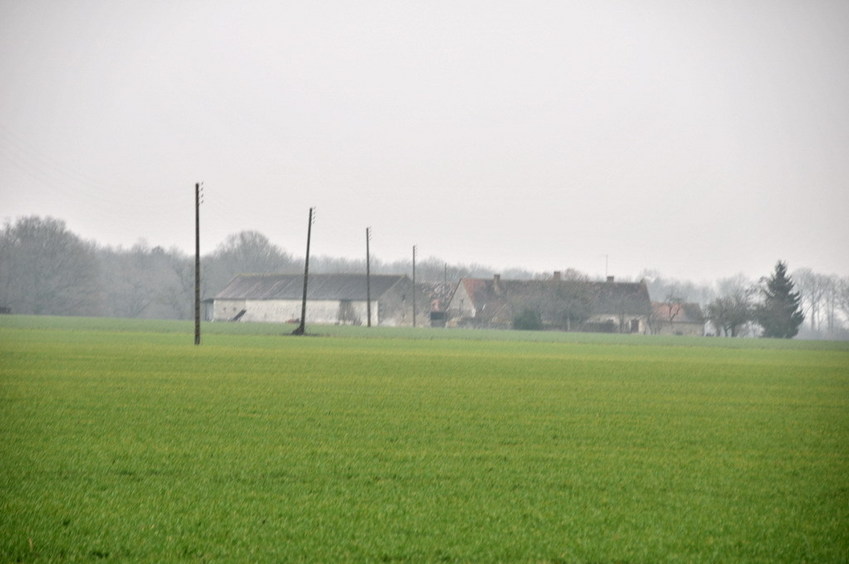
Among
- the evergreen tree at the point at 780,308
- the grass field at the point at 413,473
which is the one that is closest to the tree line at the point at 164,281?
the evergreen tree at the point at 780,308

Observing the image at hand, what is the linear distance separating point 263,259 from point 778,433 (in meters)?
130

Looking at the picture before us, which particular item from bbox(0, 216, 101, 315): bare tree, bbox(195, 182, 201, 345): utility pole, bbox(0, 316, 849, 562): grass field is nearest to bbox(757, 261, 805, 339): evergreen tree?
bbox(195, 182, 201, 345): utility pole

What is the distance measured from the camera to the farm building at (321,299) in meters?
110

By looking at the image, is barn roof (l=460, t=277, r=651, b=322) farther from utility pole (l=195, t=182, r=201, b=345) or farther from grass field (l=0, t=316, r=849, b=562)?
grass field (l=0, t=316, r=849, b=562)

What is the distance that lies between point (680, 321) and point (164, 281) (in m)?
68.1

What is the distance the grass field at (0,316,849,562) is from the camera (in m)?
8.07

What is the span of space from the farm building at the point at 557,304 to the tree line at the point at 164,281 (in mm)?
3733

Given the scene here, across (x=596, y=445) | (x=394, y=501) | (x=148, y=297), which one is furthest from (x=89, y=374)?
(x=148, y=297)

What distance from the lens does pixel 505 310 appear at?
107 metres

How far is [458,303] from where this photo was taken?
378ft

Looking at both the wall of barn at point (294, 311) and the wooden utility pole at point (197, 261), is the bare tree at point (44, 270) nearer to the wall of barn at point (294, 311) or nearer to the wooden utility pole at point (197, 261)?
the wall of barn at point (294, 311)

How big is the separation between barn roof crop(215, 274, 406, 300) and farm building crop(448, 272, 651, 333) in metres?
8.26

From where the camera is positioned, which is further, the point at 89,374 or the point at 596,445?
the point at 89,374

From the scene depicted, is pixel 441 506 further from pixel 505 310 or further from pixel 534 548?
pixel 505 310
